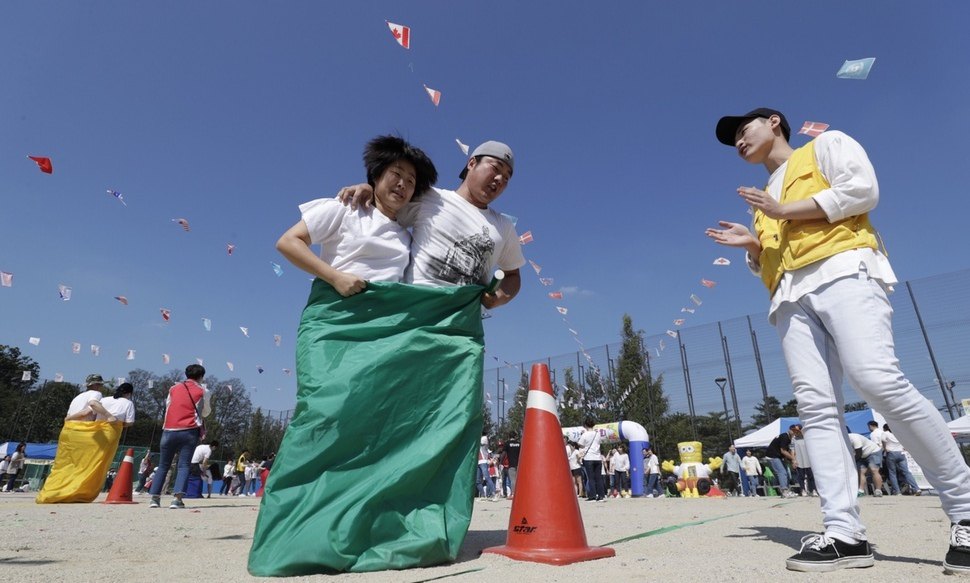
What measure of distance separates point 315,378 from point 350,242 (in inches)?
27.1

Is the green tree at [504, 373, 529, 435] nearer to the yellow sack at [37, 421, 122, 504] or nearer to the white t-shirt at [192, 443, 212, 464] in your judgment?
the white t-shirt at [192, 443, 212, 464]

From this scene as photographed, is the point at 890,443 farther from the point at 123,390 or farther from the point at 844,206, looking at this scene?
the point at 123,390

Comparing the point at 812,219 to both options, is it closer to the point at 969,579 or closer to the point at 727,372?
the point at 969,579

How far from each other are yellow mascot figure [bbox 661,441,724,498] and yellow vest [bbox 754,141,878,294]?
13056mm

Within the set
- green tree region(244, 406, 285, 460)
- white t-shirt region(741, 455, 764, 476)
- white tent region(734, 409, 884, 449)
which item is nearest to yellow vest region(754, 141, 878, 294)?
white t-shirt region(741, 455, 764, 476)

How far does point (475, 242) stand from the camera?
2.71 metres

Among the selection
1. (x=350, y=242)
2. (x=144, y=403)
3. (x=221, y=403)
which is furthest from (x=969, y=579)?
(x=144, y=403)

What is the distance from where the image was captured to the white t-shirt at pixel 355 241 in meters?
2.50

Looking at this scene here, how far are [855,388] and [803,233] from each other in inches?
25.5

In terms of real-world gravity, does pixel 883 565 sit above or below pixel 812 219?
below

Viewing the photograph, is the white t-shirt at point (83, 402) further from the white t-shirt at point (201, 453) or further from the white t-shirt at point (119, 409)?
the white t-shirt at point (201, 453)

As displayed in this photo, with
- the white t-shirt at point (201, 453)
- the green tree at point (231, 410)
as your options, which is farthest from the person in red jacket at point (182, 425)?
the green tree at point (231, 410)

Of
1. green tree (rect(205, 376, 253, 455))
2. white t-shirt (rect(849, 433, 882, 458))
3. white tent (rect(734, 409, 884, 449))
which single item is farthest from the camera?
green tree (rect(205, 376, 253, 455))

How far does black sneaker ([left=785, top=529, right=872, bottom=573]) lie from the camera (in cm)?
175
